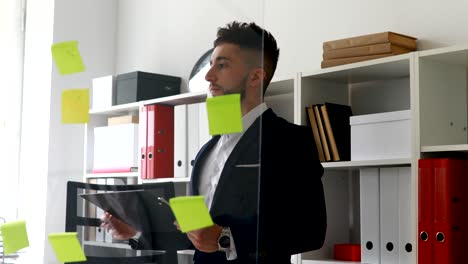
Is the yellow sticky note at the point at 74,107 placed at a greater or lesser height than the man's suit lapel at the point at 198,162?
greater

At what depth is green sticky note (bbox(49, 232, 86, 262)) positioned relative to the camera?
1.24 meters

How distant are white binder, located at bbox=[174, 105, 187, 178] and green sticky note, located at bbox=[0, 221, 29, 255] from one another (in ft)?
1.06

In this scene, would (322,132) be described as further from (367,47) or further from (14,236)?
(14,236)

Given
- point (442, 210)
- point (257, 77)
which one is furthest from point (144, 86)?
point (442, 210)

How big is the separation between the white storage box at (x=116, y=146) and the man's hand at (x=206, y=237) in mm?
234

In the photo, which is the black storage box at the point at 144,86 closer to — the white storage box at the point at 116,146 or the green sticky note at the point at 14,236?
the white storage box at the point at 116,146

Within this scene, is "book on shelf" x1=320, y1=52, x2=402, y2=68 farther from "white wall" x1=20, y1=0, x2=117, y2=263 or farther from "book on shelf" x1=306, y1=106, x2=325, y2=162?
"white wall" x1=20, y1=0, x2=117, y2=263

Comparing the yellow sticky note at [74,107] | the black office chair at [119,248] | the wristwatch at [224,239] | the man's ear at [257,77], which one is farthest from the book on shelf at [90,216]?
the man's ear at [257,77]

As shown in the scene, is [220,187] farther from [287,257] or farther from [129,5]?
[129,5]

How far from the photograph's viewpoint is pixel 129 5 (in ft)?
5.17

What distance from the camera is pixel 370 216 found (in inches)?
95.8

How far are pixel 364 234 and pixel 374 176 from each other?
0.22 m

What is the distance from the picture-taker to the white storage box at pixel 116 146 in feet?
4.53

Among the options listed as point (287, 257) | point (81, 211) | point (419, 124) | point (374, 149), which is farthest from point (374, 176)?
point (81, 211)
